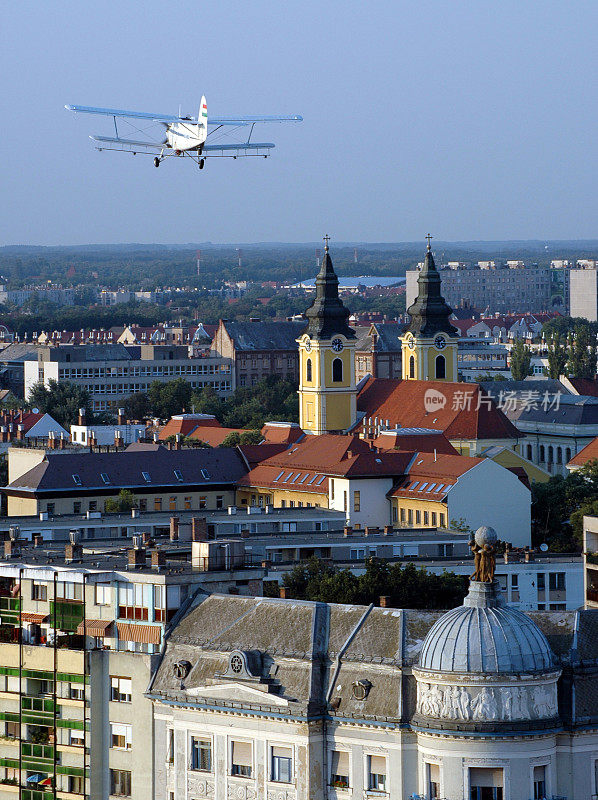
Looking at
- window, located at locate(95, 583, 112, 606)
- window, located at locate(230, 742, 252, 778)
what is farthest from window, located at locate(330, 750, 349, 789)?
window, located at locate(95, 583, 112, 606)

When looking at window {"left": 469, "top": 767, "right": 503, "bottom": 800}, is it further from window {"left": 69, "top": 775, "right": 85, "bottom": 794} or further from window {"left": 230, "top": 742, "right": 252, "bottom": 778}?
window {"left": 69, "top": 775, "right": 85, "bottom": 794}

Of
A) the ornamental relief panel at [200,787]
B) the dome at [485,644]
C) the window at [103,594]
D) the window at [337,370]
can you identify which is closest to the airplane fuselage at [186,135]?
the window at [337,370]

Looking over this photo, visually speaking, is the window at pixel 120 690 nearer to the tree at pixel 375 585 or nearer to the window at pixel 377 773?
the window at pixel 377 773

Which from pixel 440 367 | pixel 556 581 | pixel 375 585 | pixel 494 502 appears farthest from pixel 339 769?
pixel 440 367

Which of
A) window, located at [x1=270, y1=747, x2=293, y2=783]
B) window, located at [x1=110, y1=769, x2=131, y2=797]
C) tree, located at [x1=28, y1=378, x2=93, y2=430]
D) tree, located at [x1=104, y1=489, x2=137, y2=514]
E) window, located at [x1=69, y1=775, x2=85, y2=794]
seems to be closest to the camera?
window, located at [x1=270, y1=747, x2=293, y2=783]

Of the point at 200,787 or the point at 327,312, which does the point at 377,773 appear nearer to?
the point at 200,787

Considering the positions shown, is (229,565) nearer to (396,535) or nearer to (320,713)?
(320,713)
